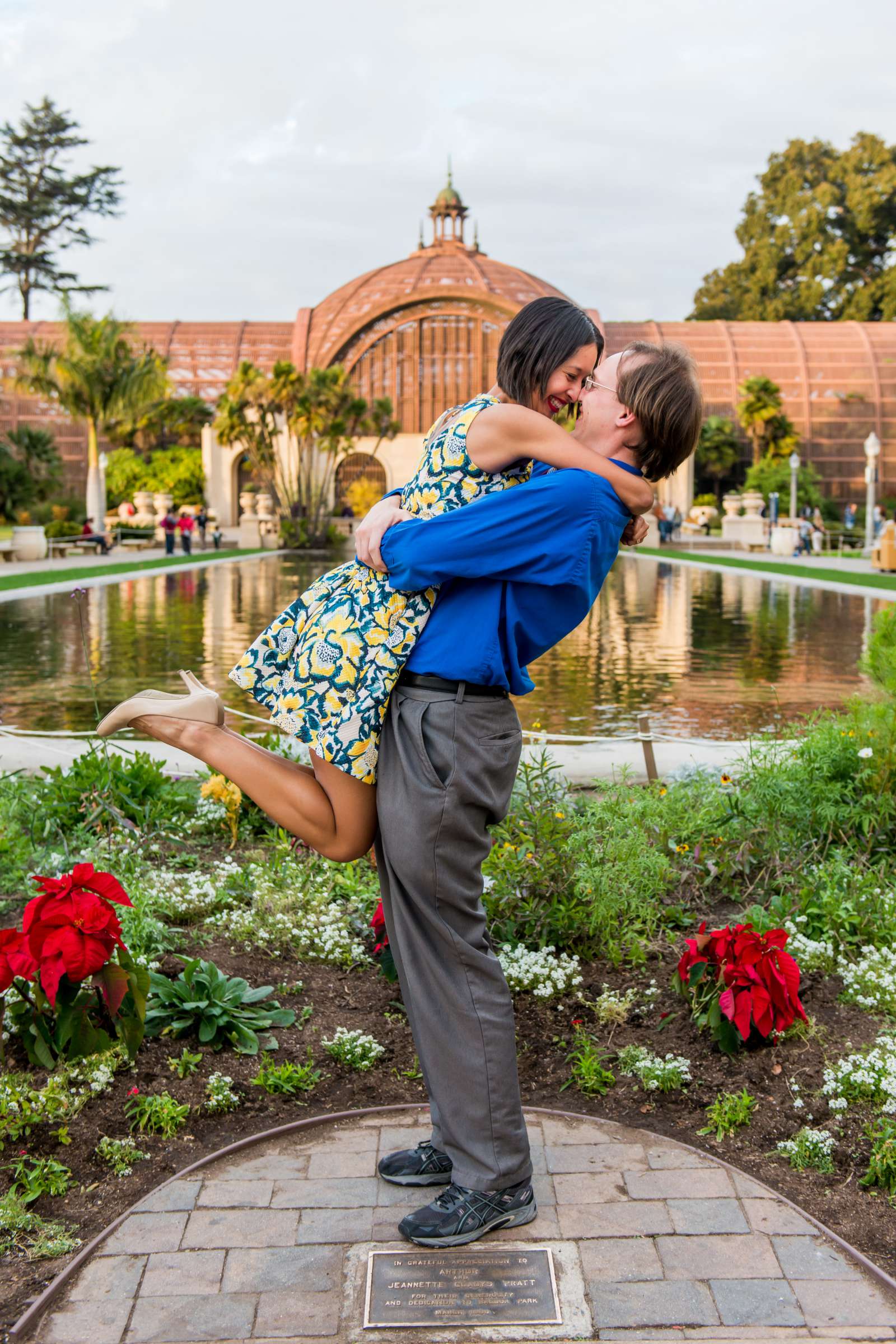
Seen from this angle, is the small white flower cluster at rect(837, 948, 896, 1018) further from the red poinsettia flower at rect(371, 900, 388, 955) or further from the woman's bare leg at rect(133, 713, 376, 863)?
the woman's bare leg at rect(133, 713, 376, 863)

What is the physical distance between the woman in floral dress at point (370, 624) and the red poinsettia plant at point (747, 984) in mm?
1073

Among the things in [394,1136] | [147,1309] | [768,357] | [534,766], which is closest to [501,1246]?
[394,1136]

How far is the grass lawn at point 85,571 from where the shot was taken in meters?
20.0

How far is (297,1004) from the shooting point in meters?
3.28

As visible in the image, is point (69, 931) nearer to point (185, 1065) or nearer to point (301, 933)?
point (185, 1065)

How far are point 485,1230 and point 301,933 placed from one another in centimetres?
148

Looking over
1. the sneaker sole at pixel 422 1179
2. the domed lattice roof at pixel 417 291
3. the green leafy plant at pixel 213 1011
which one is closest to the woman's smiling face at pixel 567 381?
the sneaker sole at pixel 422 1179

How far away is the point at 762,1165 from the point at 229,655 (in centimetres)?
864

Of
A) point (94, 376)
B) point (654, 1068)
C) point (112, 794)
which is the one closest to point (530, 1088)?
point (654, 1068)

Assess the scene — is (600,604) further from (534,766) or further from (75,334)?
(75,334)

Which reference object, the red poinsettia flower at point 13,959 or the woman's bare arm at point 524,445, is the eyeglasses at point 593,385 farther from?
the red poinsettia flower at point 13,959

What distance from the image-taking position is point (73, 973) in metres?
2.66

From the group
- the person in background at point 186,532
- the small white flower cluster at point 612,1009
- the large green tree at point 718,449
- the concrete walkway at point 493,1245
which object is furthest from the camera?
the large green tree at point 718,449

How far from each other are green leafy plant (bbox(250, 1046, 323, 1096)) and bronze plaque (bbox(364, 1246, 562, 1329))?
0.70m
